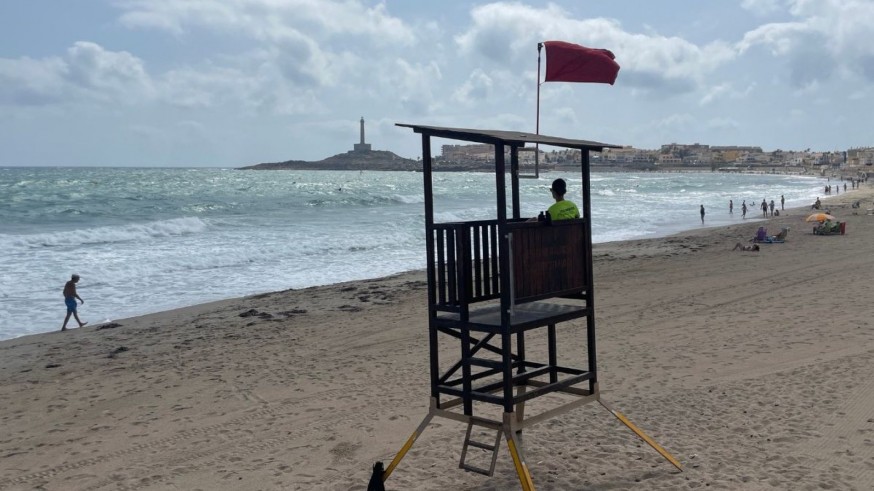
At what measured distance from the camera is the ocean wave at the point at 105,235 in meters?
27.9

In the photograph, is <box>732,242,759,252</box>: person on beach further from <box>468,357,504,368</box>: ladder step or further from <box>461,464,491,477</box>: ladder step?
<box>468,357,504,368</box>: ladder step

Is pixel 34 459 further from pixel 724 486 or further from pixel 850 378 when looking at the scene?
pixel 850 378

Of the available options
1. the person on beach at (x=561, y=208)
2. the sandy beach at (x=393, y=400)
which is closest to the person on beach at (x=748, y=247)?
the sandy beach at (x=393, y=400)

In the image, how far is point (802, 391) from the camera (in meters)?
7.49

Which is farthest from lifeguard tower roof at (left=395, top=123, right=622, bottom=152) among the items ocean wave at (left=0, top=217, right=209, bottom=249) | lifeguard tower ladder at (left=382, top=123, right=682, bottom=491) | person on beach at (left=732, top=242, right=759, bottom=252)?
ocean wave at (left=0, top=217, right=209, bottom=249)

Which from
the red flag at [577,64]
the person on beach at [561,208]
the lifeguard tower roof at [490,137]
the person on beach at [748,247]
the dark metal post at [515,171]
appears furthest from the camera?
the person on beach at [748,247]

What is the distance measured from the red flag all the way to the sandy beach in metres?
2.99

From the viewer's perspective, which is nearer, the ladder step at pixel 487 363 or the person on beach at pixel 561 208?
the ladder step at pixel 487 363

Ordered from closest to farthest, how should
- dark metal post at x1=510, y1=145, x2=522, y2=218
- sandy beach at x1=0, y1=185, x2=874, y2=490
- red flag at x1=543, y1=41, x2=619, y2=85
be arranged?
1. dark metal post at x1=510, y1=145, x2=522, y2=218
2. sandy beach at x1=0, y1=185, x2=874, y2=490
3. red flag at x1=543, y1=41, x2=619, y2=85

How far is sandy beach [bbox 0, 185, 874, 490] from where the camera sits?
232 inches

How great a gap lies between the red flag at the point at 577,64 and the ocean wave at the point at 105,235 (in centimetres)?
2541

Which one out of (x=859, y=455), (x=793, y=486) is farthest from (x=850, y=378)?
(x=793, y=486)

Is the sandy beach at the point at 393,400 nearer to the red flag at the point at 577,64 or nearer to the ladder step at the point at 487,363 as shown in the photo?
the ladder step at the point at 487,363

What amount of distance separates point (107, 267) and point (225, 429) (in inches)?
609
